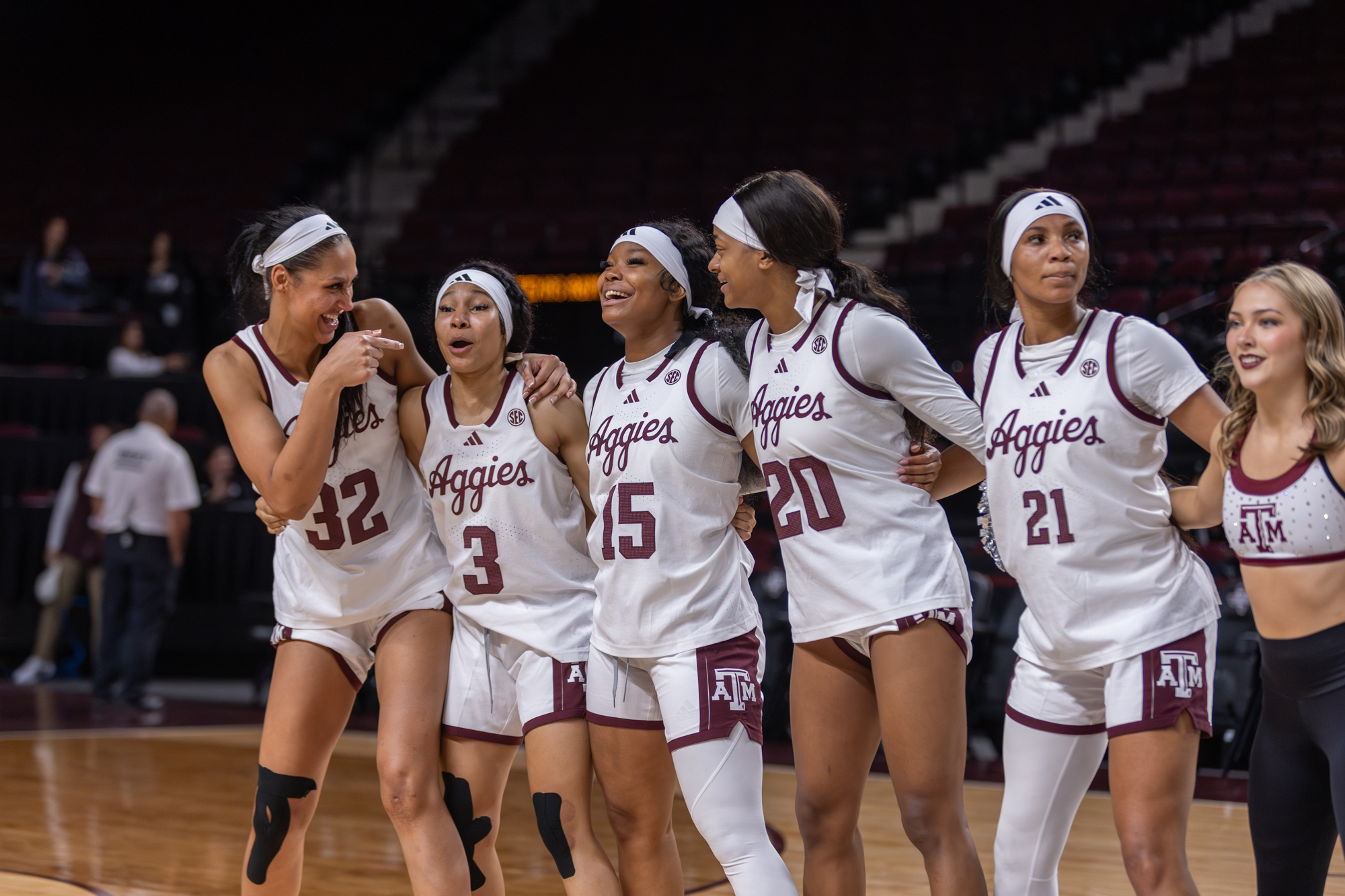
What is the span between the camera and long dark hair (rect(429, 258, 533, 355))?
3.64 metres

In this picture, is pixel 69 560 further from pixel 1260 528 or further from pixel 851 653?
Result: pixel 1260 528

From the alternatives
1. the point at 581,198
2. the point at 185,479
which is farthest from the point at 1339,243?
the point at 185,479

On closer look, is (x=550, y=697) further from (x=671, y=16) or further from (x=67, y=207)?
(x=671, y=16)

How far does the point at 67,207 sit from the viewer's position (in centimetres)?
1494

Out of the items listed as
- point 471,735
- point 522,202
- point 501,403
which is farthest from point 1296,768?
point 522,202

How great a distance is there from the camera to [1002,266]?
313 cm

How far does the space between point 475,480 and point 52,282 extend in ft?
32.7

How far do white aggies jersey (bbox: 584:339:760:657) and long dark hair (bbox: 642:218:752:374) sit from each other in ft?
0.26

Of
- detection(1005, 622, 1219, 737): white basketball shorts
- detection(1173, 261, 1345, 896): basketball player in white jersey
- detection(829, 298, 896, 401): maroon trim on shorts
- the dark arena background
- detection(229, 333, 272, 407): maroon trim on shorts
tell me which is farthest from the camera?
the dark arena background

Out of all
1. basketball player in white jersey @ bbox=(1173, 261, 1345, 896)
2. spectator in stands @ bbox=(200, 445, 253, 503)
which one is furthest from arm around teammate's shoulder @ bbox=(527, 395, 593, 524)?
spectator in stands @ bbox=(200, 445, 253, 503)

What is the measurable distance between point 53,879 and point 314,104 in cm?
1325

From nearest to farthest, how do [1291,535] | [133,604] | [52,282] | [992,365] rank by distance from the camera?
[1291,535] → [992,365] → [133,604] → [52,282]

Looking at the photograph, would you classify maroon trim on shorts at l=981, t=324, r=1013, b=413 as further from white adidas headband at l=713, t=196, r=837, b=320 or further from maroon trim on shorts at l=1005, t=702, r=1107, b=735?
maroon trim on shorts at l=1005, t=702, r=1107, b=735

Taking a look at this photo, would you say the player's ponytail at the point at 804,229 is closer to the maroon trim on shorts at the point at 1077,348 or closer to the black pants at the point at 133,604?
the maroon trim on shorts at the point at 1077,348
